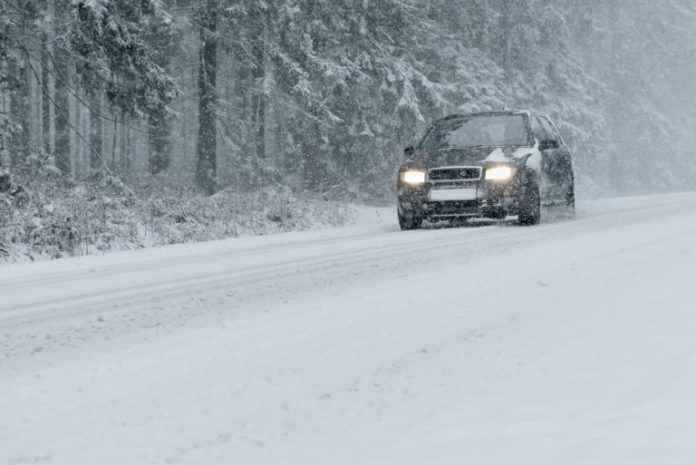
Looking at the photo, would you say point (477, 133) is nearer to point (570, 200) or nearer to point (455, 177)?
point (455, 177)

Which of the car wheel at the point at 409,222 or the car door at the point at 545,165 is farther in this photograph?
the car door at the point at 545,165

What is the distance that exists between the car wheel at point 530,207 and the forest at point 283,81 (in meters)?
4.89

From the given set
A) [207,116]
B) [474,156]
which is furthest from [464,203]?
[207,116]

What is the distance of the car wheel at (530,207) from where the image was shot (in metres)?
12.2

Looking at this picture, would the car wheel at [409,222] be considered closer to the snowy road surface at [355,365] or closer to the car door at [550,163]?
the car door at [550,163]

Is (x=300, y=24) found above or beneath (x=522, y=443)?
above

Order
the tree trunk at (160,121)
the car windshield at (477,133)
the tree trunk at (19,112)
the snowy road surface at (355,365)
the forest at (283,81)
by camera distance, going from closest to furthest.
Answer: the snowy road surface at (355,365), the car windshield at (477,133), the forest at (283,81), the tree trunk at (160,121), the tree trunk at (19,112)

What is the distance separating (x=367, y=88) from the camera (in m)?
22.0

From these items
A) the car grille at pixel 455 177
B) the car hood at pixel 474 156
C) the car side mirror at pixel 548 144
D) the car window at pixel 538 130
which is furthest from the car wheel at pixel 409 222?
the car window at pixel 538 130

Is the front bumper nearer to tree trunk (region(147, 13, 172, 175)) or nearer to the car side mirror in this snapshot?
the car side mirror

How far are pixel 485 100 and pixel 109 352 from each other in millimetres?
21276

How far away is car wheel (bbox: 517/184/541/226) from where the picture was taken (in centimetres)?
1217

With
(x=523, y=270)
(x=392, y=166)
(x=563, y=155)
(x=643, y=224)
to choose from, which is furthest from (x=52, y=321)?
(x=392, y=166)

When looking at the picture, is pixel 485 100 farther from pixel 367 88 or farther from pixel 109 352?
pixel 109 352
